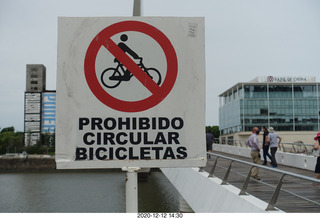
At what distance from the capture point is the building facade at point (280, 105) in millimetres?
79562

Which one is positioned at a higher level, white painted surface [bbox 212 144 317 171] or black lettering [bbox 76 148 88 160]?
black lettering [bbox 76 148 88 160]

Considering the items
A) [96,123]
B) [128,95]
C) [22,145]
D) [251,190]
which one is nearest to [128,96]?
[128,95]

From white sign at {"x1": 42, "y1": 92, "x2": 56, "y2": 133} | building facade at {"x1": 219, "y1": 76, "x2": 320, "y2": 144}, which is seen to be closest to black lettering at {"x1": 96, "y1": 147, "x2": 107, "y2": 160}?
building facade at {"x1": 219, "y1": 76, "x2": 320, "y2": 144}

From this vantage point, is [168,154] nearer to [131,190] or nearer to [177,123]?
[177,123]

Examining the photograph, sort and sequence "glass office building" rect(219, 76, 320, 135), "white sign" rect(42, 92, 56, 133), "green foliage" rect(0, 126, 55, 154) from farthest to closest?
"white sign" rect(42, 92, 56, 133) → "green foliage" rect(0, 126, 55, 154) → "glass office building" rect(219, 76, 320, 135)

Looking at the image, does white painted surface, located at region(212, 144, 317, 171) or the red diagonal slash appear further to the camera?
white painted surface, located at region(212, 144, 317, 171)

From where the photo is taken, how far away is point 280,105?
79.6 meters

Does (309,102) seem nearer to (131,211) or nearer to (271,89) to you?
(271,89)

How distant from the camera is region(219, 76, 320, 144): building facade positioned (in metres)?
79.6

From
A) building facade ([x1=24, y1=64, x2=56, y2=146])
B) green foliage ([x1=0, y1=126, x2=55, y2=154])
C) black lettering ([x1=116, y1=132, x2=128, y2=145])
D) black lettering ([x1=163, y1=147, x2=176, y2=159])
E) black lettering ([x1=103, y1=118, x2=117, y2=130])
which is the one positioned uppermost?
building facade ([x1=24, y1=64, x2=56, y2=146])

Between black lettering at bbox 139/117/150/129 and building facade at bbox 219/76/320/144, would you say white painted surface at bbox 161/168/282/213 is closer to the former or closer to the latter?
black lettering at bbox 139/117/150/129

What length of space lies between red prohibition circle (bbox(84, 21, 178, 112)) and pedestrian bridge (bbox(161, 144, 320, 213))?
3.29 metres

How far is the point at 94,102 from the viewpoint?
2.15 m

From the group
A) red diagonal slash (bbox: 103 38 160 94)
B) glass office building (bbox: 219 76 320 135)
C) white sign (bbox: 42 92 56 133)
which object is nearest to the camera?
red diagonal slash (bbox: 103 38 160 94)
